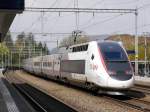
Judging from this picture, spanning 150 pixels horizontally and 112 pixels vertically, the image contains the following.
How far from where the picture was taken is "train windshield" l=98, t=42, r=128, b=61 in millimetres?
24569

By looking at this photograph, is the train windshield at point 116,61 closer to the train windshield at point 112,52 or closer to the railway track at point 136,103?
the train windshield at point 112,52

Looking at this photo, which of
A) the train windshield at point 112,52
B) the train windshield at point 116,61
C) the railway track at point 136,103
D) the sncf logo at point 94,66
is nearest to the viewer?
the railway track at point 136,103

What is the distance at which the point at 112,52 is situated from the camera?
2486cm

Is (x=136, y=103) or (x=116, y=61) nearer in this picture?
(x=136, y=103)

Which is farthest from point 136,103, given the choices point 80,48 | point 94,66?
point 80,48

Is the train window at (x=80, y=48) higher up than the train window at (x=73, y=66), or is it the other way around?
the train window at (x=80, y=48)

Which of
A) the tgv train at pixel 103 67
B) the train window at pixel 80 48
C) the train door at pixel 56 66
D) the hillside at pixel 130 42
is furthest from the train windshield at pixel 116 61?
the hillside at pixel 130 42

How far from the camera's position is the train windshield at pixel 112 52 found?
80.6ft

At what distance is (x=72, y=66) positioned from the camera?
3152cm

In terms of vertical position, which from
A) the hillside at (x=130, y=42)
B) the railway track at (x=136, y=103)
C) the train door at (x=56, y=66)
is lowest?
the railway track at (x=136, y=103)

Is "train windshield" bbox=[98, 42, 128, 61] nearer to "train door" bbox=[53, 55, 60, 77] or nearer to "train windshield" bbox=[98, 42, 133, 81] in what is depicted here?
"train windshield" bbox=[98, 42, 133, 81]

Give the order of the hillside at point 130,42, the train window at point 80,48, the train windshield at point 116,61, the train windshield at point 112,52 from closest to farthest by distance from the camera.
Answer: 1. the train windshield at point 116,61
2. the train windshield at point 112,52
3. the train window at point 80,48
4. the hillside at point 130,42

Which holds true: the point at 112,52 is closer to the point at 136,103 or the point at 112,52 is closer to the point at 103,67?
the point at 103,67

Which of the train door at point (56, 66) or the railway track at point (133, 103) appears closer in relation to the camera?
the railway track at point (133, 103)
